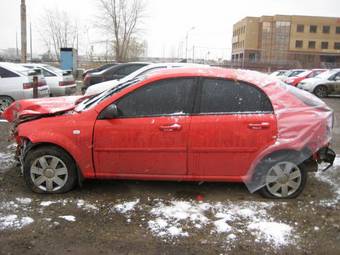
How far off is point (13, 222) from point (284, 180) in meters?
3.10

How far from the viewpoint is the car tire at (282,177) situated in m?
4.99

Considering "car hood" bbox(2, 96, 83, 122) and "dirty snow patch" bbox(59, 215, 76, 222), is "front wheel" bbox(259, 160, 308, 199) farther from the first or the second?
"car hood" bbox(2, 96, 83, 122)

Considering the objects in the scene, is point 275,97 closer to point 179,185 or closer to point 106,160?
point 179,185

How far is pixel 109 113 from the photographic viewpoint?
4.92m

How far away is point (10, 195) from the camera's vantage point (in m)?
5.12

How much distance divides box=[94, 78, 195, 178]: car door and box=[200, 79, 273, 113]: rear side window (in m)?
0.19

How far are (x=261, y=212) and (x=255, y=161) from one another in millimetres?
597

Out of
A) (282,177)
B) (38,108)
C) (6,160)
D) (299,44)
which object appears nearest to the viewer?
(282,177)

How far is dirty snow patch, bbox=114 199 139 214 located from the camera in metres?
4.70

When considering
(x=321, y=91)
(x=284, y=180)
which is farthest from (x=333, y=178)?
(x=321, y=91)

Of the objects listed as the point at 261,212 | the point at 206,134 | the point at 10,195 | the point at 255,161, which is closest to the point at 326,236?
the point at 261,212

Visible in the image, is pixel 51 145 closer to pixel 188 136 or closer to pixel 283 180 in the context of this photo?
pixel 188 136

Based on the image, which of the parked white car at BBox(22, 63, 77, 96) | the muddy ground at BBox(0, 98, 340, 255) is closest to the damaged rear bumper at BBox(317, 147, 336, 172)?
the muddy ground at BBox(0, 98, 340, 255)

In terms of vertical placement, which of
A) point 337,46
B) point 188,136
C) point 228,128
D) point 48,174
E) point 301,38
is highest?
point 301,38
